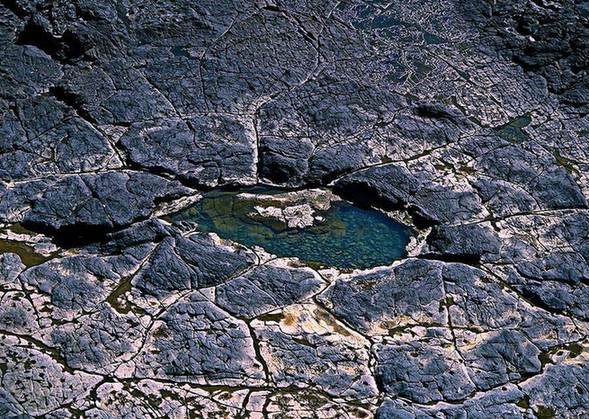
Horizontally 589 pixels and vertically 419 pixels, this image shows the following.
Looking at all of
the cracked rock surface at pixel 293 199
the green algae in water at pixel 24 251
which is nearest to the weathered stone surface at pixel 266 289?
the cracked rock surface at pixel 293 199

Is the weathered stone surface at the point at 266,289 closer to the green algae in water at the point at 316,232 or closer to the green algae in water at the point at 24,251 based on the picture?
the green algae in water at the point at 316,232

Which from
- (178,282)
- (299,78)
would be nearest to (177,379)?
(178,282)

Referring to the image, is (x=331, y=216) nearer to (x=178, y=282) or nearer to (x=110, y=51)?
(x=178, y=282)

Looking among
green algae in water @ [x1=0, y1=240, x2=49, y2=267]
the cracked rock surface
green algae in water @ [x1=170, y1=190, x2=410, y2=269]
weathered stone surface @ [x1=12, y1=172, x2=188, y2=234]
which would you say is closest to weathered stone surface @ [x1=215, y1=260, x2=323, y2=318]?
the cracked rock surface

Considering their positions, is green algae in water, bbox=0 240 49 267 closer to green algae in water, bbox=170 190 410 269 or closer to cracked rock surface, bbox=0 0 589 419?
cracked rock surface, bbox=0 0 589 419

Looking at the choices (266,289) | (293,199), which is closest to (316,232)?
(293,199)

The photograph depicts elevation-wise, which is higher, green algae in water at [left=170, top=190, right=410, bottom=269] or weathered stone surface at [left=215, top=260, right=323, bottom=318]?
green algae in water at [left=170, top=190, right=410, bottom=269]
